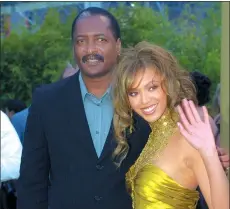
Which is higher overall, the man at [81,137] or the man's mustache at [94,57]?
the man's mustache at [94,57]

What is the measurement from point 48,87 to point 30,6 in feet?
7.11

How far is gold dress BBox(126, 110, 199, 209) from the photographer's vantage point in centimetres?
208

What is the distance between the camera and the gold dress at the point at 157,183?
2.08 m

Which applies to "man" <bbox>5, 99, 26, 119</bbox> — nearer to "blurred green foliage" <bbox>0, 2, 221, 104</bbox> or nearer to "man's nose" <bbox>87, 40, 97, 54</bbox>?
"blurred green foliage" <bbox>0, 2, 221, 104</bbox>

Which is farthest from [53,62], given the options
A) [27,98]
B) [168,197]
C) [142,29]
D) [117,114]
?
[168,197]

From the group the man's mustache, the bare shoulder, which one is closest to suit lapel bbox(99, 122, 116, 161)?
Result: the man's mustache

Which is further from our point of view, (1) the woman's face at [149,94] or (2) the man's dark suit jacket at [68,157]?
(2) the man's dark suit jacket at [68,157]

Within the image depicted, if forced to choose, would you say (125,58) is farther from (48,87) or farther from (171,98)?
(48,87)

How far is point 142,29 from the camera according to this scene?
443cm

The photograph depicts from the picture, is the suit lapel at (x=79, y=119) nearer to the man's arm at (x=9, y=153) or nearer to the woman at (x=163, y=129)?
the woman at (x=163, y=129)

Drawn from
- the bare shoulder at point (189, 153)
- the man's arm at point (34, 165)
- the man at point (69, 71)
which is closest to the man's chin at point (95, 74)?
the man's arm at point (34, 165)

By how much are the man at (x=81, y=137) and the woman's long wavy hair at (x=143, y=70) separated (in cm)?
29

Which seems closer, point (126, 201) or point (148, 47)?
point (148, 47)

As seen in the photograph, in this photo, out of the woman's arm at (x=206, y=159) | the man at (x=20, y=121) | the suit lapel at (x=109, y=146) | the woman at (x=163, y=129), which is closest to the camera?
the woman's arm at (x=206, y=159)
